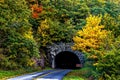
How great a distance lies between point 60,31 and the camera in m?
56.0

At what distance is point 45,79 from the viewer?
32.9 metres

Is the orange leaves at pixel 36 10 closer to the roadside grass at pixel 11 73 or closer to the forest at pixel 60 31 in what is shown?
the forest at pixel 60 31

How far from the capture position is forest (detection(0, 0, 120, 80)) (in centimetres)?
3293

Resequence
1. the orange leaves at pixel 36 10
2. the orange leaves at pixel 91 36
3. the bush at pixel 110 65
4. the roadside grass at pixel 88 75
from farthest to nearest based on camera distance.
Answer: the orange leaves at pixel 36 10 → the orange leaves at pixel 91 36 → the roadside grass at pixel 88 75 → the bush at pixel 110 65

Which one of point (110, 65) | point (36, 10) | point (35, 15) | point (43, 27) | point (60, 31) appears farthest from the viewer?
point (36, 10)

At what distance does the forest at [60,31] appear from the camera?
32.9 metres

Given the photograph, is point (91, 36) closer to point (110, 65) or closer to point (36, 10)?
point (110, 65)

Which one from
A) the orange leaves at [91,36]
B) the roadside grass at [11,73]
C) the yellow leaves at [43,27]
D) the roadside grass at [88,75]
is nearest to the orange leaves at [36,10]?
A: the yellow leaves at [43,27]

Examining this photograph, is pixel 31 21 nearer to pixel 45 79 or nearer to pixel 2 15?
pixel 2 15

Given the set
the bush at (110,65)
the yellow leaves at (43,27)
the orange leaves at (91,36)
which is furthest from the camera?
the yellow leaves at (43,27)

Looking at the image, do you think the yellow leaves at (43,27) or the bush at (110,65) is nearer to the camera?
the bush at (110,65)

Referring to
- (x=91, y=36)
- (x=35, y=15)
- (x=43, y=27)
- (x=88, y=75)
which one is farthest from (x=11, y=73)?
(x=35, y=15)

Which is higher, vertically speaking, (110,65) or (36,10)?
(36,10)

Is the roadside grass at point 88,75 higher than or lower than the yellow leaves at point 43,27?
lower
